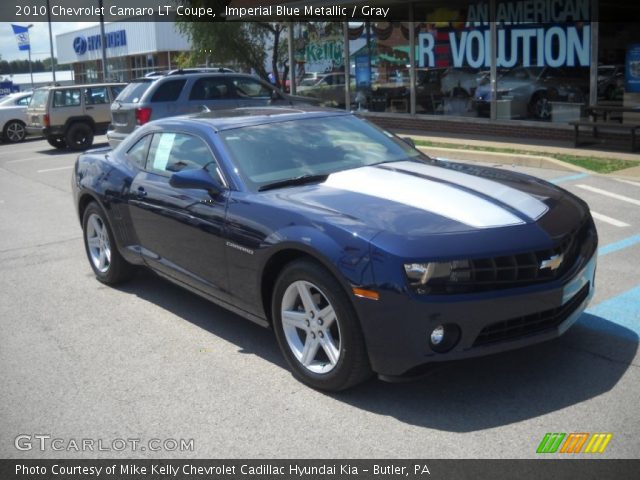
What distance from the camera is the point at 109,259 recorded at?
6.46 metres

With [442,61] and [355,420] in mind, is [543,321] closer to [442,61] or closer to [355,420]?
[355,420]

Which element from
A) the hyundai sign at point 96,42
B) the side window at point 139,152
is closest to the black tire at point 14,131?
the side window at point 139,152

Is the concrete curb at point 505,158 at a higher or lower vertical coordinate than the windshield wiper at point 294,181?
lower

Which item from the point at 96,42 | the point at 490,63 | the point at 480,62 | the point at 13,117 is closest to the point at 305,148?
the point at 490,63

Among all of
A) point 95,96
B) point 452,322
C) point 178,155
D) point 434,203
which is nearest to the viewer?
point 452,322

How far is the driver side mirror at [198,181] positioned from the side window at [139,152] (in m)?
1.25

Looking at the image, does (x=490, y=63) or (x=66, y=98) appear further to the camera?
(x=66, y=98)

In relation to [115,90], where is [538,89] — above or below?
below

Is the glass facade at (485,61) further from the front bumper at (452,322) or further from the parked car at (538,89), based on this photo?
the front bumper at (452,322)

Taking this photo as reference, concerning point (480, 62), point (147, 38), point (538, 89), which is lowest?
point (538, 89)

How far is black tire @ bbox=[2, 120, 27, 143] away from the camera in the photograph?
24.4 m

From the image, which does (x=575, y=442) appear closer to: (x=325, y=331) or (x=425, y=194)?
(x=325, y=331)

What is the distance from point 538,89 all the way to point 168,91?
7.66 metres

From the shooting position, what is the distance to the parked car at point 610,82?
13664 mm
